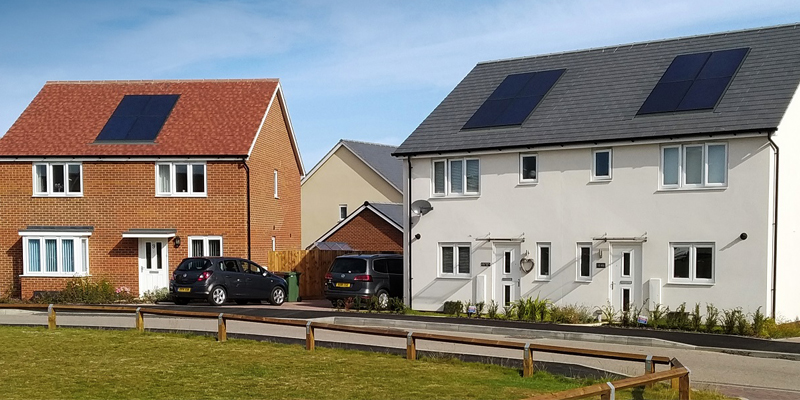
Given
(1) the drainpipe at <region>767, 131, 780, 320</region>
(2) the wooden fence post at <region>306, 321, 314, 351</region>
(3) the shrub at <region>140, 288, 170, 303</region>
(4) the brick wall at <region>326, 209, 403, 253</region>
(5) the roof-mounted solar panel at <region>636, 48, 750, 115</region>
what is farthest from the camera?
(4) the brick wall at <region>326, 209, 403, 253</region>

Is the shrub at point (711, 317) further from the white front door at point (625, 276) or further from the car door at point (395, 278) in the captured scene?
the car door at point (395, 278)

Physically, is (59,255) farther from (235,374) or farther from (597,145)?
(235,374)

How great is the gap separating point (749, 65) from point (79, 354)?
18.3 m

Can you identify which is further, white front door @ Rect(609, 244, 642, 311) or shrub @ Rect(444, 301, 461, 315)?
shrub @ Rect(444, 301, 461, 315)

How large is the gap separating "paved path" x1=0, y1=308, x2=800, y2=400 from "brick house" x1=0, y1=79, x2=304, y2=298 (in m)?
7.15

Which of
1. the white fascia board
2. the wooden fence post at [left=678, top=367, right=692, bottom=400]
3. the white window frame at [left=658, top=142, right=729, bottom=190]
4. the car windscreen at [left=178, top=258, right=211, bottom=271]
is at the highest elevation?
the white fascia board

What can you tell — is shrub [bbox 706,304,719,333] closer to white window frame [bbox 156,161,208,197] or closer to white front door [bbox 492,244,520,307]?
white front door [bbox 492,244,520,307]

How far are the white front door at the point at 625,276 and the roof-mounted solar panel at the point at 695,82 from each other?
3.79 meters

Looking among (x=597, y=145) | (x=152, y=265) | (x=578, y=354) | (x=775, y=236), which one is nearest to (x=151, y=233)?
(x=152, y=265)

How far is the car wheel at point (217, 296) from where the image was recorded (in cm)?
2808

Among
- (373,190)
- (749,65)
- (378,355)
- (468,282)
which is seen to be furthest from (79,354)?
(373,190)

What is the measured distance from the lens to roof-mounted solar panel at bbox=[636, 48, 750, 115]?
23656 millimetres

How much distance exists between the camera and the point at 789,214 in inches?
892

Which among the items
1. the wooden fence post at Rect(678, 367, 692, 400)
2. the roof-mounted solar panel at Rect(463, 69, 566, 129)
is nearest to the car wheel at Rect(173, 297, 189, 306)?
the roof-mounted solar panel at Rect(463, 69, 566, 129)
